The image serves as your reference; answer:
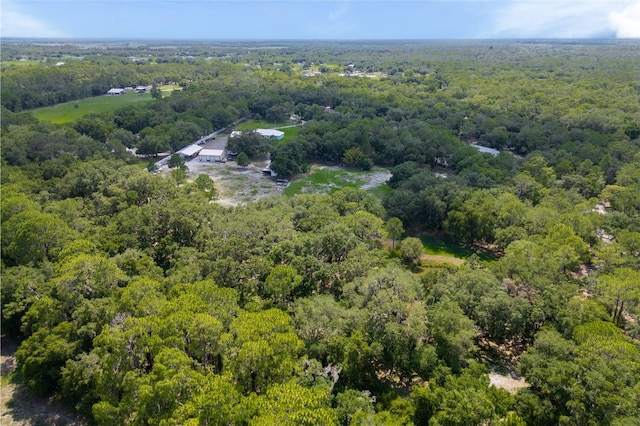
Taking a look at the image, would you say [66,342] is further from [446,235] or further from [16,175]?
[446,235]

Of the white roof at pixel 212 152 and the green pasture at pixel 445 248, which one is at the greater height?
the white roof at pixel 212 152

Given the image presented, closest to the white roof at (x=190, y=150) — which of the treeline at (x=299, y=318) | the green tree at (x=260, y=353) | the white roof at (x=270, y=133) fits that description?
the white roof at (x=270, y=133)

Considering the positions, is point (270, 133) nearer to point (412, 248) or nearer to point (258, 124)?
point (258, 124)

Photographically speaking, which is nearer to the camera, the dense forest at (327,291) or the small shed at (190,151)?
the dense forest at (327,291)

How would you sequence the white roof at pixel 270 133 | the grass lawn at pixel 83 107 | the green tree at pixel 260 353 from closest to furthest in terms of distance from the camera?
the green tree at pixel 260 353 → the white roof at pixel 270 133 → the grass lawn at pixel 83 107

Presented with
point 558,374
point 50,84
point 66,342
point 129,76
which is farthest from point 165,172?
point 129,76

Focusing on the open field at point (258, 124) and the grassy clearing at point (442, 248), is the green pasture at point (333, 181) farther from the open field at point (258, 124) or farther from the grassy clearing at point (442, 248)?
the open field at point (258, 124)

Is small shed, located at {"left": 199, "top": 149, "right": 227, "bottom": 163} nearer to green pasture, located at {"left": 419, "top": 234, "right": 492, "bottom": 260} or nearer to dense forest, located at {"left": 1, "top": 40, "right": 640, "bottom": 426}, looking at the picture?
dense forest, located at {"left": 1, "top": 40, "right": 640, "bottom": 426}
